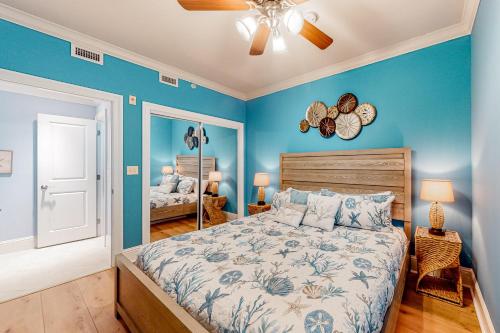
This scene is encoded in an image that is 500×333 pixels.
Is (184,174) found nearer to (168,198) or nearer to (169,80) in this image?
(168,198)

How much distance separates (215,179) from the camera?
13.0ft

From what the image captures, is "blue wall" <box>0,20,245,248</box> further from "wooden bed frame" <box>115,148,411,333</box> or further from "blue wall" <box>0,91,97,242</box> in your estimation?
"blue wall" <box>0,91,97,242</box>

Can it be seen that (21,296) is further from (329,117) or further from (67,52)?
(329,117)

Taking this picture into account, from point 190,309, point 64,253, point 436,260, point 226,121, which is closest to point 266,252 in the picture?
point 190,309

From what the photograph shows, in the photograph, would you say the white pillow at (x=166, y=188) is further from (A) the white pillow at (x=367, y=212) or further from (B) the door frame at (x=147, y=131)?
(A) the white pillow at (x=367, y=212)

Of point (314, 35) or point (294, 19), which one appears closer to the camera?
point (294, 19)

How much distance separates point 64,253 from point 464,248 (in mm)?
4985

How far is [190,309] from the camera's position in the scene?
116 cm

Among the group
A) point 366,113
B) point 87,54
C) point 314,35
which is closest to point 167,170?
point 87,54

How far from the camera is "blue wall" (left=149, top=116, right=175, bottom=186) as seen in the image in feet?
10.2

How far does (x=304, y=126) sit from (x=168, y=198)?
2473 mm

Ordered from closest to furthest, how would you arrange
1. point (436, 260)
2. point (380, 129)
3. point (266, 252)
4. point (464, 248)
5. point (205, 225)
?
1. point (266, 252)
2. point (436, 260)
3. point (464, 248)
4. point (380, 129)
5. point (205, 225)

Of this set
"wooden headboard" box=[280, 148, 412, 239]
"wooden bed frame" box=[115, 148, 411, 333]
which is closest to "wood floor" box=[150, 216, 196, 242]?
"wooden bed frame" box=[115, 148, 411, 333]

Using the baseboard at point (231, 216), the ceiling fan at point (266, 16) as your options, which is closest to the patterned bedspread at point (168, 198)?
the baseboard at point (231, 216)
